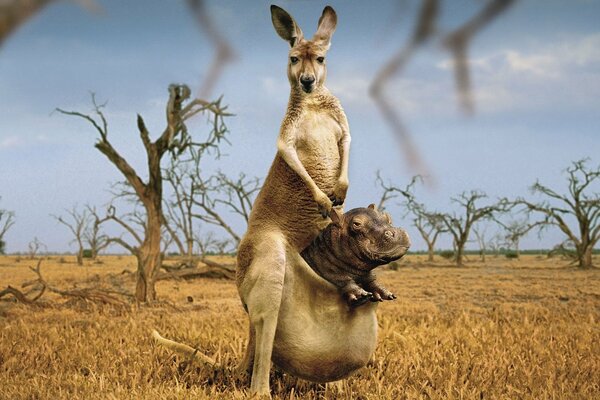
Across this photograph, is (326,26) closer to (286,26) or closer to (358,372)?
(286,26)

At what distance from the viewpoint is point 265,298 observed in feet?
11.2

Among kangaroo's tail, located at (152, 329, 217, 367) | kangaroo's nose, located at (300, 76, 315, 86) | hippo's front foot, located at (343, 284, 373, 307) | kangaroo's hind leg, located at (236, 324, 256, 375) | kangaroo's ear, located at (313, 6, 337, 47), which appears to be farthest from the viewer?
kangaroo's tail, located at (152, 329, 217, 367)

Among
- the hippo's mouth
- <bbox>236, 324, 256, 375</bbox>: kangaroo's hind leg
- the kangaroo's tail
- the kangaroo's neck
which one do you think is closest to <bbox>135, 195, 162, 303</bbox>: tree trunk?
the kangaroo's tail

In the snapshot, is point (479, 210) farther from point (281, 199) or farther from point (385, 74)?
point (385, 74)

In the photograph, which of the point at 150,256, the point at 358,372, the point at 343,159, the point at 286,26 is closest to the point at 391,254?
the point at 343,159

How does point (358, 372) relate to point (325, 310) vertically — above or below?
below

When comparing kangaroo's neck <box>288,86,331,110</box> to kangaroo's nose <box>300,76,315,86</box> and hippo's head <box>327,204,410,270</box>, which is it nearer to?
kangaroo's nose <box>300,76,315,86</box>

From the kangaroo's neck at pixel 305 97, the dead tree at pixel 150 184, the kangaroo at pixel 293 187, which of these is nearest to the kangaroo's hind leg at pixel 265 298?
the kangaroo at pixel 293 187

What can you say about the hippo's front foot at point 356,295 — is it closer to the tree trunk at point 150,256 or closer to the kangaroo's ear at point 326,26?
the kangaroo's ear at point 326,26

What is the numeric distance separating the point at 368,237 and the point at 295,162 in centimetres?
63

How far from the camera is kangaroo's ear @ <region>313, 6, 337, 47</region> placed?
3.53 metres

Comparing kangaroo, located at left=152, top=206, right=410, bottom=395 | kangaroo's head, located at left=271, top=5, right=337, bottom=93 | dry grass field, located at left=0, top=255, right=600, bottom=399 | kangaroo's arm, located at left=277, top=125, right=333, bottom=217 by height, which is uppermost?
kangaroo's head, located at left=271, top=5, right=337, bottom=93

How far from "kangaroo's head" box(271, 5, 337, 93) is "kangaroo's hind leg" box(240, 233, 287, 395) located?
3.21ft

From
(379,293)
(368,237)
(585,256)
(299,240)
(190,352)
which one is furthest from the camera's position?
(585,256)
